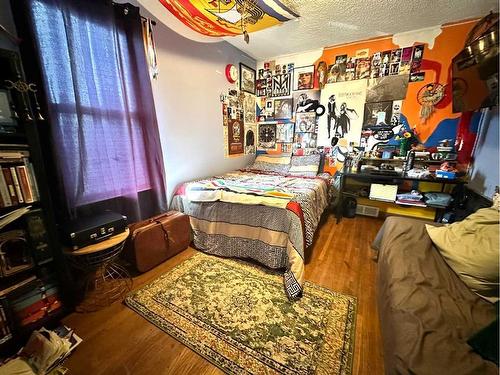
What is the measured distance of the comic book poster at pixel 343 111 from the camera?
289cm

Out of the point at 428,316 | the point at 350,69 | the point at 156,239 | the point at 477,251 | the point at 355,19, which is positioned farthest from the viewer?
the point at 350,69

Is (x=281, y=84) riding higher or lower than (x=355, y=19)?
lower

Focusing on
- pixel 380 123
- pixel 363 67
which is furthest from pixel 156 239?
pixel 363 67

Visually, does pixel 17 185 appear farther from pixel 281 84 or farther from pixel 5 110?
pixel 281 84

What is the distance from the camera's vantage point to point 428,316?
0.85 m

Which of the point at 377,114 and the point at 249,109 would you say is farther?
the point at 249,109

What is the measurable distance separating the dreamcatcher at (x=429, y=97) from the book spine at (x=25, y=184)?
375 centimetres

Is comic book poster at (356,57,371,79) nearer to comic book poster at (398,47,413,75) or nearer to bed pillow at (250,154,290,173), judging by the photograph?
comic book poster at (398,47,413,75)

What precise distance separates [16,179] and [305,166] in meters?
2.88

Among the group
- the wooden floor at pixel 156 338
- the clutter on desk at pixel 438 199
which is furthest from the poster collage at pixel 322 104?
the wooden floor at pixel 156 338

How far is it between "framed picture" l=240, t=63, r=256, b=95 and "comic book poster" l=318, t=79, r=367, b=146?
114 cm

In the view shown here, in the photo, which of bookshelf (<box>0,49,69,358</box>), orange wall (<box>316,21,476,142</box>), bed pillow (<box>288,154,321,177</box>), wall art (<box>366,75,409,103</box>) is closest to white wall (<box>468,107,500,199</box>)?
orange wall (<box>316,21,476,142</box>)

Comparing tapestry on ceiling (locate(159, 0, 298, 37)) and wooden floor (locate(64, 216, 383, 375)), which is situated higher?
tapestry on ceiling (locate(159, 0, 298, 37))

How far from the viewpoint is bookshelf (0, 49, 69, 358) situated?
42.8 inches
